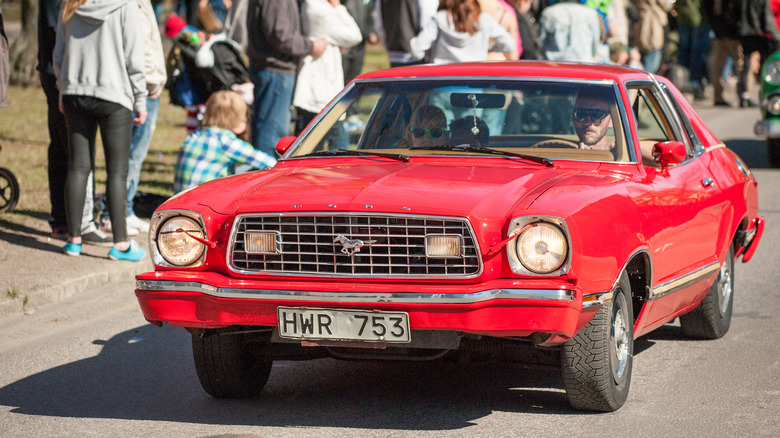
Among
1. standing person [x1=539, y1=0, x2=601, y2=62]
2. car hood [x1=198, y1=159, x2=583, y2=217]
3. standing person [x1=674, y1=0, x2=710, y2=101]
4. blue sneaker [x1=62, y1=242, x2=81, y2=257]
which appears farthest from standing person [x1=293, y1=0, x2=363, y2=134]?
standing person [x1=674, y1=0, x2=710, y2=101]

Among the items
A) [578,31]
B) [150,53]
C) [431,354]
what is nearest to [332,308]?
[431,354]

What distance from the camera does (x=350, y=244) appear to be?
4.81m

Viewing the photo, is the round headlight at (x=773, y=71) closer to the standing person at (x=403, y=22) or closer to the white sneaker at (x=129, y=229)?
the standing person at (x=403, y=22)

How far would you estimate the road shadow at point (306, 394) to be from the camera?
516cm

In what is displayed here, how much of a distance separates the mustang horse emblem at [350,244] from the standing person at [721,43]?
13.5m

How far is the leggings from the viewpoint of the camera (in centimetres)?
825

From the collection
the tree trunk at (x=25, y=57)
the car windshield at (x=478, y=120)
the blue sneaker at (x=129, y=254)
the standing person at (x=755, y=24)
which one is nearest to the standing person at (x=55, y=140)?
the blue sneaker at (x=129, y=254)

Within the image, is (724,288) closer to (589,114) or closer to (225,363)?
(589,114)

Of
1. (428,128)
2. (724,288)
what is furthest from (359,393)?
(724,288)

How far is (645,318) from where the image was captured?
5.52 m

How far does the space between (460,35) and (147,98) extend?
3.06 meters

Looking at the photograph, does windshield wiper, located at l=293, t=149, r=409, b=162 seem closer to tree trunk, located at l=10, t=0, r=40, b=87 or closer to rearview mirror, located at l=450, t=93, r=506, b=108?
rearview mirror, located at l=450, t=93, r=506, b=108

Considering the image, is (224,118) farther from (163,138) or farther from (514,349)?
(163,138)

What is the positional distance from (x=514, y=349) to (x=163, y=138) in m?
11.5
